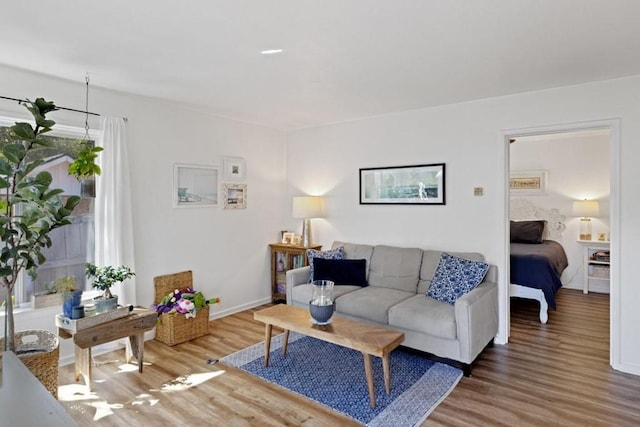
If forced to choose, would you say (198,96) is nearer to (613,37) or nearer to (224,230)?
(224,230)

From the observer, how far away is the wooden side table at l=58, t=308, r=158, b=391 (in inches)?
113

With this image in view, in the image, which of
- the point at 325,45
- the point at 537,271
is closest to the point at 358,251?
the point at 537,271

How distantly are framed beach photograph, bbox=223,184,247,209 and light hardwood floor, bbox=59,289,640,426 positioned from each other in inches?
65.3

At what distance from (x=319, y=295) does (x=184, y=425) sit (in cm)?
126

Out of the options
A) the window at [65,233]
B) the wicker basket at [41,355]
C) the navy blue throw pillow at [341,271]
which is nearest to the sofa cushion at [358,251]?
the navy blue throw pillow at [341,271]

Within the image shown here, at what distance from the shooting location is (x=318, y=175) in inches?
205

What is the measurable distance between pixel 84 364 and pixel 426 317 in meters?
2.71

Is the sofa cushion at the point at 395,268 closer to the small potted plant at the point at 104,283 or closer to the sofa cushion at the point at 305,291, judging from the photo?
the sofa cushion at the point at 305,291

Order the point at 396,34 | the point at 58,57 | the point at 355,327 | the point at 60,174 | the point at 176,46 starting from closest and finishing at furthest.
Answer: the point at 396,34, the point at 176,46, the point at 58,57, the point at 355,327, the point at 60,174

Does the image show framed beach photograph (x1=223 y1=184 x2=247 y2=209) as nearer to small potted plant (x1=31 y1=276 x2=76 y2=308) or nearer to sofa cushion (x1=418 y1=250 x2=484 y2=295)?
small potted plant (x1=31 y1=276 x2=76 y2=308)

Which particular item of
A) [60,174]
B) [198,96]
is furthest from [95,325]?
[198,96]

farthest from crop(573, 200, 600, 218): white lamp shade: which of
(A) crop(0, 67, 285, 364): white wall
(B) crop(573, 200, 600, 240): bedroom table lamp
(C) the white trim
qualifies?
(C) the white trim

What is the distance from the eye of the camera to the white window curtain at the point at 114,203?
3.54 metres

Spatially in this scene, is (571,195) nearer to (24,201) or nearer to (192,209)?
(192,209)
